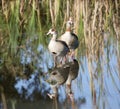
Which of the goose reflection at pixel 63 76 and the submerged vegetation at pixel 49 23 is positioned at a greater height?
the submerged vegetation at pixel 49 23

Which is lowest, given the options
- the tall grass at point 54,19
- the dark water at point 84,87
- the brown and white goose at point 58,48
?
the dark water at point 84,87

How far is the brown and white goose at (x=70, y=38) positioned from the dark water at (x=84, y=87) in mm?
181

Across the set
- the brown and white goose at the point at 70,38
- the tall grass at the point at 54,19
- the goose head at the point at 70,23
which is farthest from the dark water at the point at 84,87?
the goose head at the point at 70,23

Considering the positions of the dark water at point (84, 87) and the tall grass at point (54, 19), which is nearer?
the dark water at point (84, 87)

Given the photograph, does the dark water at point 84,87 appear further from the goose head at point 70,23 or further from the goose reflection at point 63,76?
the goose head at point 70,23

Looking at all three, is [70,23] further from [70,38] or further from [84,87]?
[84,87]

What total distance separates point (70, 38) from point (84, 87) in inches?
49.7

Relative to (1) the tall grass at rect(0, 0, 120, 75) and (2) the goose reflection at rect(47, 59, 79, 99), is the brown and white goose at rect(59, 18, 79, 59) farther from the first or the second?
(2) the goose reflection at rect(47, 59, 79, 99)

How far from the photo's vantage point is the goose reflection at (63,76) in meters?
4.29

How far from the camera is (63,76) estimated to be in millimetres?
4652

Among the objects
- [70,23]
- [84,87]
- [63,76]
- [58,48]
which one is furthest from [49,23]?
[84,87]

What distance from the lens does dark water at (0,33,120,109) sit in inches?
153

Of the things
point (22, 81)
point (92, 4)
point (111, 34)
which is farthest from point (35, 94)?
point (92, 4)

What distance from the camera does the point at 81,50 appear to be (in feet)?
17.8
